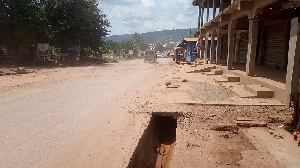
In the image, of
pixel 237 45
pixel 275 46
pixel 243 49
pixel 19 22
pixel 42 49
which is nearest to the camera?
pixel 275 46

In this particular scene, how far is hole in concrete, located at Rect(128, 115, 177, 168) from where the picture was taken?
15.3ft

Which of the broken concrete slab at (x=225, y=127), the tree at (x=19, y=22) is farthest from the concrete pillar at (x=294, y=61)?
the tree at (x=19, y=22)

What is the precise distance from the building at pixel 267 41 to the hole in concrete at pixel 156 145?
3.10 metres

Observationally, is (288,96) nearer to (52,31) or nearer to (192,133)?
(192,133)

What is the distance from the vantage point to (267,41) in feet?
49.8

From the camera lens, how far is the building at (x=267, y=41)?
6.07m

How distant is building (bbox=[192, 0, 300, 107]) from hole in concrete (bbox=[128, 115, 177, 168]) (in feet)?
10.2

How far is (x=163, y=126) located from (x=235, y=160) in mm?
3503

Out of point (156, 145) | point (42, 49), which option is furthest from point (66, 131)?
point (42, 49)

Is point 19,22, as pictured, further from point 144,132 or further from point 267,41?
point 144,132

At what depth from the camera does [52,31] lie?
85.6 ft

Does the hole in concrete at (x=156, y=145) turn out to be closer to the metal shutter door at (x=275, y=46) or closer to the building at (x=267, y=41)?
the building at (x=267, y=41)

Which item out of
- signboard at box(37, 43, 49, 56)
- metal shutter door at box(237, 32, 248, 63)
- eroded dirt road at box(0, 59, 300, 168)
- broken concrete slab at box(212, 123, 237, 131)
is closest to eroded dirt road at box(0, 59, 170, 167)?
eroded dirt road at box(0, 59, 300, 168)

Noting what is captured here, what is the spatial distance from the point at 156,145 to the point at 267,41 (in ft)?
39.0
